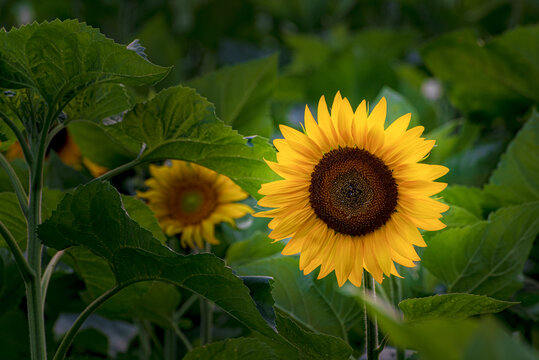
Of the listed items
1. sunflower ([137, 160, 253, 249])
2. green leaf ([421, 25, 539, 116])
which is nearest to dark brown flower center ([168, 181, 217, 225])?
sunflower ([137, 160, 253, 249])

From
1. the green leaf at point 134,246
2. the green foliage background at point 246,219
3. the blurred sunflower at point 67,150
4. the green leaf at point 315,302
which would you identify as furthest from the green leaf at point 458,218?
the blurred sunflower at point 67,150

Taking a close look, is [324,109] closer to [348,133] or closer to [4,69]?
[348,133]

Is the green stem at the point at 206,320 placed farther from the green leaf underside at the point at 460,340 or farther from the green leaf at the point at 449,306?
the green leaf underside at the point at 460,340

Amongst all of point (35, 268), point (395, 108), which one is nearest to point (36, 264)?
point (35, 268)

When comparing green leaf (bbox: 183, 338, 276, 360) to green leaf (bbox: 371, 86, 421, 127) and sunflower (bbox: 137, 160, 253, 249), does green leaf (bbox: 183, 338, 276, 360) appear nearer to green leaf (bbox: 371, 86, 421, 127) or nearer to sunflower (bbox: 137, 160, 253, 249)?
sunflower (bbox: 137, 160, 253, 249)

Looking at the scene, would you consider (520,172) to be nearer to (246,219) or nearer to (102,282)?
(246,219)

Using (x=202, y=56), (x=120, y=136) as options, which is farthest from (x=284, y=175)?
(x=202, y=56)
